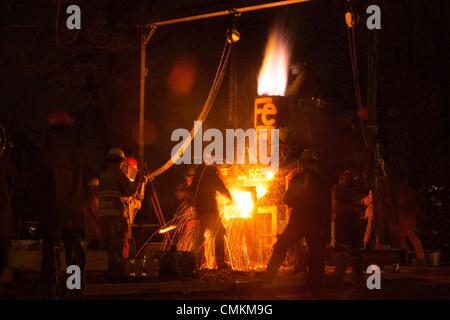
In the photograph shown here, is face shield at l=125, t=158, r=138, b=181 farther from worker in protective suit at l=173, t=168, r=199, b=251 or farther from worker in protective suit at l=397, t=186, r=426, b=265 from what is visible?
worker in protective suit at l=397, t=186, r=426, b=265

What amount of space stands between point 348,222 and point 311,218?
202cm

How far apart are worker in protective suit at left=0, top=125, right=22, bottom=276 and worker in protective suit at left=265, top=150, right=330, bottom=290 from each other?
383 cm

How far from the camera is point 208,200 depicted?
43.4 ft

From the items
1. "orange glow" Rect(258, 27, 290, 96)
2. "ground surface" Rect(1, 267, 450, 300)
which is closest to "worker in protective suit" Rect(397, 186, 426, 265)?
"orange glow" Rect(258, 27, 290, 96)

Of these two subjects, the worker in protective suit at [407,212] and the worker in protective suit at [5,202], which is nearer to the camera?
the worker in protective suit at [5,202]

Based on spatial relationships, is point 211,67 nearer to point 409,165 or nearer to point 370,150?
point 409,165

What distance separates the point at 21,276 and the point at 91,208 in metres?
3.87

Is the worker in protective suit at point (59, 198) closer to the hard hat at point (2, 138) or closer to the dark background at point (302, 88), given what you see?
the hard hat at point (2, 138)

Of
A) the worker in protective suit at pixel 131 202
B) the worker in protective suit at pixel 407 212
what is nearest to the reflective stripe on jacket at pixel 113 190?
the worker in protective suit at pixel 131 202

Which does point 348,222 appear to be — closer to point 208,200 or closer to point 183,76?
point 208,200

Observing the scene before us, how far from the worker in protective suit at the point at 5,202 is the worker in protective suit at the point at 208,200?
4.62m

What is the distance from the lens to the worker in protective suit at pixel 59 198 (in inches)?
340

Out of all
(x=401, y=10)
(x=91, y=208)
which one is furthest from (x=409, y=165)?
(x=91, y=208)
